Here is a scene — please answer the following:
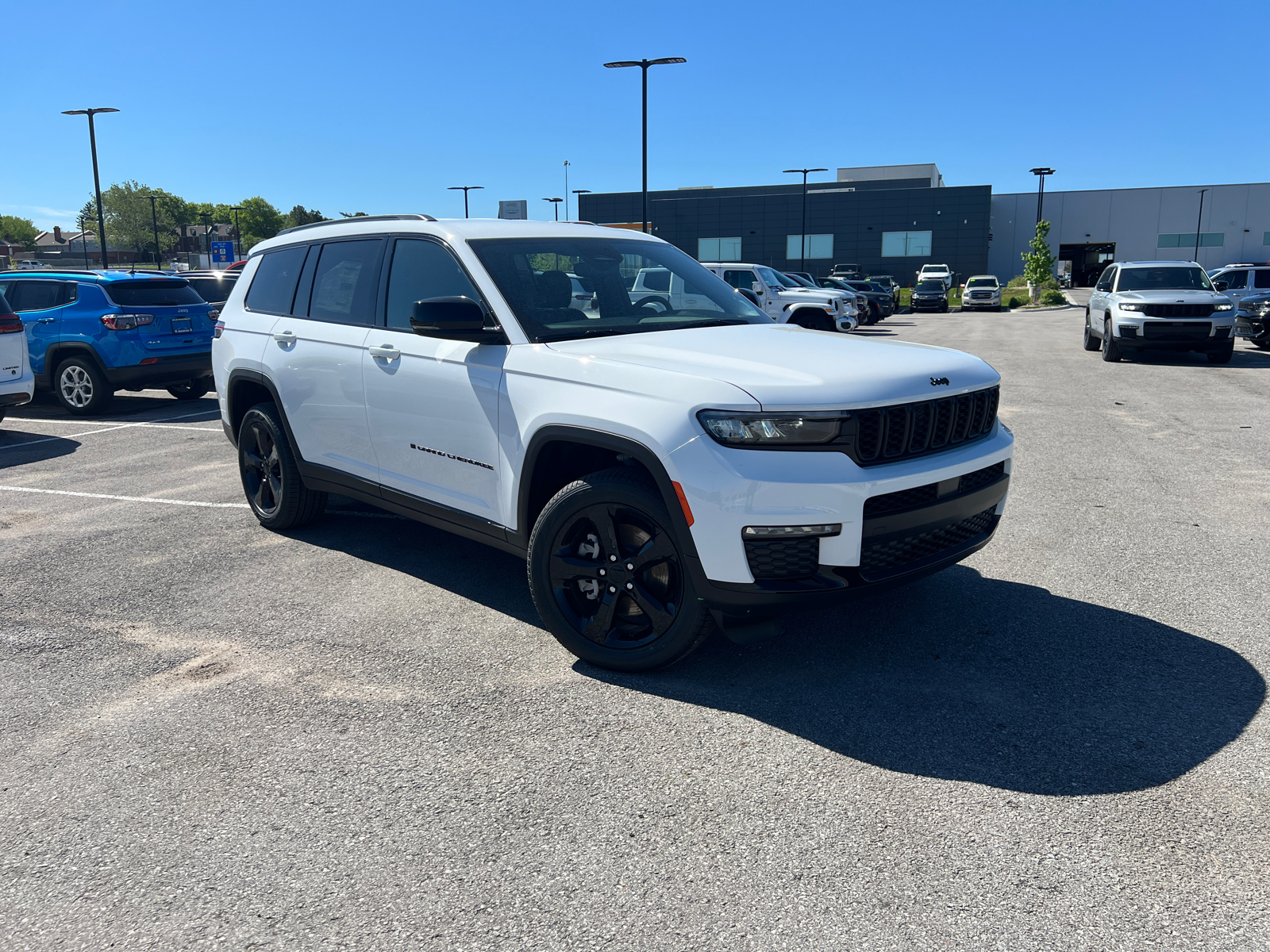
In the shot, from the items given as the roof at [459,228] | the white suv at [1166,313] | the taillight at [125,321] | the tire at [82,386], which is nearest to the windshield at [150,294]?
the taillight at [125,321]

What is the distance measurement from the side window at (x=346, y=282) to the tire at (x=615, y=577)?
188 cm

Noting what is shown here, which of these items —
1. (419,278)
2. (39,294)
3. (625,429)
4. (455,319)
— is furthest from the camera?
(39,294)

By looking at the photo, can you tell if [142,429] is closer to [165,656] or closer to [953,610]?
[165,656]

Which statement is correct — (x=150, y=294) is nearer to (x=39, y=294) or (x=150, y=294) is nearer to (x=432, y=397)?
(x=39, y=294)

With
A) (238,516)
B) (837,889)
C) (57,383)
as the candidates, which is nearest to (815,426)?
(837,889)

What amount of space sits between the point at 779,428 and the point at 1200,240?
293 ft

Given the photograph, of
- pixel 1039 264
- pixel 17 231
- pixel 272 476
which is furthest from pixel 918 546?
pixel 17 231

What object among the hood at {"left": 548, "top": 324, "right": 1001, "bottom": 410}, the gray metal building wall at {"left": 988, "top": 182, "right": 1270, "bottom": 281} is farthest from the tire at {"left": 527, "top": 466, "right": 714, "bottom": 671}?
the gray metal building wall at {"left": 988, "top": 182, "right": 1270, "bottom": 281}

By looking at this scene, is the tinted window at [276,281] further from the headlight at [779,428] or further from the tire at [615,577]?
the headlight at [779,428]

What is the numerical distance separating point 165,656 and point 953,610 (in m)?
3.60

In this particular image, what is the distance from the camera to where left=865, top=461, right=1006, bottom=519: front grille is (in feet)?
11.4

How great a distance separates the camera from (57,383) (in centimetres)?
1243

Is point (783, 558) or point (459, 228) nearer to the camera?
point (783, 558)

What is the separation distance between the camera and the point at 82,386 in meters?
12.3
